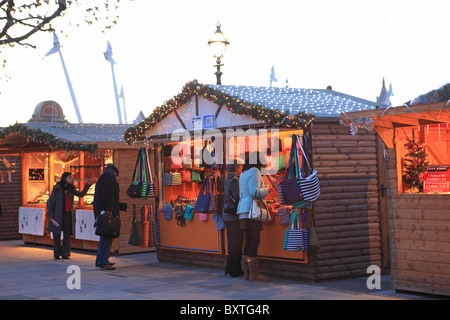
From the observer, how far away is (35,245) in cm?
1714

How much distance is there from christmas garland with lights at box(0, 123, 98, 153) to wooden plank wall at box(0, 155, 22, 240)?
2.50 meters

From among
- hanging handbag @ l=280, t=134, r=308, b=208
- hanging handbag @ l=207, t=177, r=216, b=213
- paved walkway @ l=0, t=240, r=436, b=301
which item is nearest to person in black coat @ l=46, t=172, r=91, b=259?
paved walkway @ l=0, t=240, r=436, b=301

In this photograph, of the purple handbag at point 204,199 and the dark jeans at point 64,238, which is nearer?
the purple handbag at point 204,199

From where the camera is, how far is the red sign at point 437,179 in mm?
8281

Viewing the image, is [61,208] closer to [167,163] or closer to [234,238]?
[167,163]

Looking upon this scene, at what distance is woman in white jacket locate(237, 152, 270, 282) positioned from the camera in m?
9.78

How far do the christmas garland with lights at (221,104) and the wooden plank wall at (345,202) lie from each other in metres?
0.36

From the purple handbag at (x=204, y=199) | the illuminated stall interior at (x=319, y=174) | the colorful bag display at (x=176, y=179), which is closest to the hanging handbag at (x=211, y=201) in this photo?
the purple handbag at (x=204, y=199)

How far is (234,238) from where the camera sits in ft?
34.0

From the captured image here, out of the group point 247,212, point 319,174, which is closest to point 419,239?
point 319,174

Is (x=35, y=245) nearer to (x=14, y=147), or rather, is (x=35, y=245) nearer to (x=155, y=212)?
(x=14, y=147)

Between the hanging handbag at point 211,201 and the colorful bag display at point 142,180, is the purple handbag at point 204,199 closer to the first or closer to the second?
the hanging handbag at point 211,201

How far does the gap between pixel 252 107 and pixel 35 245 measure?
9.18 metres
